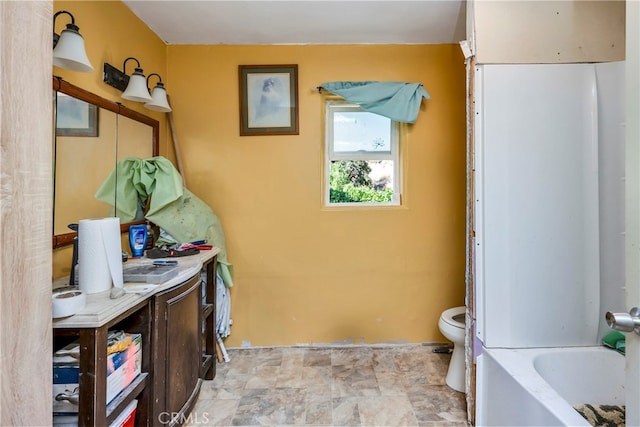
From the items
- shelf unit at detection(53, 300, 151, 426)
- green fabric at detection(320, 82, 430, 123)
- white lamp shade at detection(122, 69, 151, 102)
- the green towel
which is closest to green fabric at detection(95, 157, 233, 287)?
white lamp shade at detection(122, 69, 151, 102)

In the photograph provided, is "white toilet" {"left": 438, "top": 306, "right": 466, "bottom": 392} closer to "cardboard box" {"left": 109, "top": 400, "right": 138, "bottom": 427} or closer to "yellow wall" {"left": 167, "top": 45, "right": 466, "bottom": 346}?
"yellow wall" {"left": 167, "top": 45, "right": 466, "bottom": 346}

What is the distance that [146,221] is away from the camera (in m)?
2.03

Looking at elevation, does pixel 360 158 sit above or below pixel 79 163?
above

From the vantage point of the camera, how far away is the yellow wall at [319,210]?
231 centimetres

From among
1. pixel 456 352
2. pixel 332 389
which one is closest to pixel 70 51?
pixel 332 389

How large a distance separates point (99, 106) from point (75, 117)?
0.59 feet

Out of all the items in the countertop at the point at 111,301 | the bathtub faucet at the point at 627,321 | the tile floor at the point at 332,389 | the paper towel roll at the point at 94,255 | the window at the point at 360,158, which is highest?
the window at the point at 360,158

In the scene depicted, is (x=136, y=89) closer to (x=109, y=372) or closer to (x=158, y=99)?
(x=158, y=99)

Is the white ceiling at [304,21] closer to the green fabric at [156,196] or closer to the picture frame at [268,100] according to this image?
the picture frame at [268,100]

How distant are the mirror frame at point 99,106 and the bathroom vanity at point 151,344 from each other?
0.95 feet

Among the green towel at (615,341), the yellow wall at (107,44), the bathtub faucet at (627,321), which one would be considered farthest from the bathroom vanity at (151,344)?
the green towel at (615,341)

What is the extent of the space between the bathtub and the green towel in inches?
1.0

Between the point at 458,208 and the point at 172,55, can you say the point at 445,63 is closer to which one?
the point at 458,208

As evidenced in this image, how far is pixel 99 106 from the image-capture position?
161 cm
